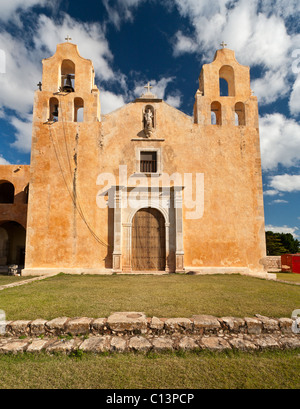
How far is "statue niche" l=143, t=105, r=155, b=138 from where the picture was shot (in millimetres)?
11648

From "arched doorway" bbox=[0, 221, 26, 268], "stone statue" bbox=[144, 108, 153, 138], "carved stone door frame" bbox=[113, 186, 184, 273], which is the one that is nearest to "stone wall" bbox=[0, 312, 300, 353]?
"carved stone door frame" bbox=[113, 186, 184, 273]

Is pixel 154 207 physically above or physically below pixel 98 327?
above

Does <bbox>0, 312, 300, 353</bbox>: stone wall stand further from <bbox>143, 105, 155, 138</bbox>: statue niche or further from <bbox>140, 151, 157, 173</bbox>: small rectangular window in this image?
<bbox>143, 105, 155, 138</bbox>: statue niche

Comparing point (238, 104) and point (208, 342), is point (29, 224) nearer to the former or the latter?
point (208, 342)

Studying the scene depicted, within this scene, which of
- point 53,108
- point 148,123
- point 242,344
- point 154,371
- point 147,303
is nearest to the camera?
point 154,371

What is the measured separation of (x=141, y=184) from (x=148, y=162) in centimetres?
121

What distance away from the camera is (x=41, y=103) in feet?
38.4

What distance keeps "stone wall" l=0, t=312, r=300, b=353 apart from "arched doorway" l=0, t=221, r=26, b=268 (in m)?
15.1

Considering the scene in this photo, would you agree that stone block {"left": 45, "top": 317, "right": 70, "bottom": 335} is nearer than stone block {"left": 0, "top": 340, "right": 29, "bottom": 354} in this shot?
No

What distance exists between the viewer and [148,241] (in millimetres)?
11086

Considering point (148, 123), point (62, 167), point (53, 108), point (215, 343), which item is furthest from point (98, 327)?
point (53, 108)

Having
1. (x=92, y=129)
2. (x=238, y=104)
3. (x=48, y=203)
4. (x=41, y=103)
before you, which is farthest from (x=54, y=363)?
(x=238, y=104)

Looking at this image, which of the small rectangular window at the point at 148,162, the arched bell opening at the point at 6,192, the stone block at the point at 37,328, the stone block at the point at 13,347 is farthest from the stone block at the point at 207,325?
the arched bell opening at the point at 6,192

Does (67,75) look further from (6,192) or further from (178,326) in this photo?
(178,326)
